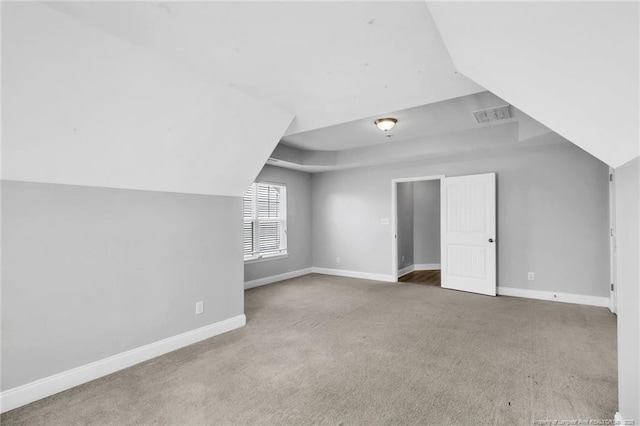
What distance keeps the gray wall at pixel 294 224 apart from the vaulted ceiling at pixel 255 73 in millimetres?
2968

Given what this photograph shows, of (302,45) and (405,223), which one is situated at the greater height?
(302,45)

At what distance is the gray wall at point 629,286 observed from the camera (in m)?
1.56

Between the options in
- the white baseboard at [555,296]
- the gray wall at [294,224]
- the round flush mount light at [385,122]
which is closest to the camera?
the round flush mount light at [385,122]

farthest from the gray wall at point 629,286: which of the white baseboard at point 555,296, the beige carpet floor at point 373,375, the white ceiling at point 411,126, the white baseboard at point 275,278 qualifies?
the white baseboard at point 275,278

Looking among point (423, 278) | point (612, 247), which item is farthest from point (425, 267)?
point (612, 247)

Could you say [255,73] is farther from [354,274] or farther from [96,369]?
[354,274]

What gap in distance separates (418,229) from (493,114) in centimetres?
419

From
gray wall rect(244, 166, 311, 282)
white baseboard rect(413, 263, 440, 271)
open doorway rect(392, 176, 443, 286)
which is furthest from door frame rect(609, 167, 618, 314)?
gray wall rect(244, 166, 311, 282)

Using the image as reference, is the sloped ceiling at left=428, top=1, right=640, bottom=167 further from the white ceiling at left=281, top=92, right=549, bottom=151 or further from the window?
the window

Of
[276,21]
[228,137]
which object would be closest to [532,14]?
[276,21]

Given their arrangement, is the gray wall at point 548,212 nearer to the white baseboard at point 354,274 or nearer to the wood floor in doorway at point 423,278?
the wood floor in doorway at point 423,278

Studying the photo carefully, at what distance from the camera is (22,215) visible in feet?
7.26

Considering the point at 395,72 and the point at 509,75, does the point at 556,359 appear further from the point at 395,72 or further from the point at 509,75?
the point at 395,72

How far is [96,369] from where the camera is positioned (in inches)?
99.7
